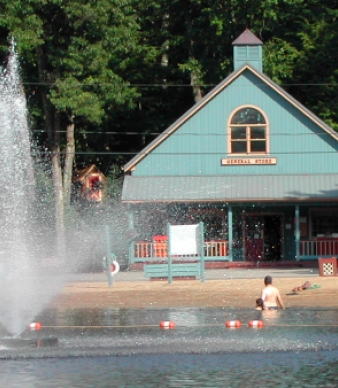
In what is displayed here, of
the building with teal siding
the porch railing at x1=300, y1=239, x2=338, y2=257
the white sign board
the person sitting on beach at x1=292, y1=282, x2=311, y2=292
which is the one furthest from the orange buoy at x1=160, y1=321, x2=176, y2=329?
the porch railing at x1=300, y1=239, x2=338, y2=257

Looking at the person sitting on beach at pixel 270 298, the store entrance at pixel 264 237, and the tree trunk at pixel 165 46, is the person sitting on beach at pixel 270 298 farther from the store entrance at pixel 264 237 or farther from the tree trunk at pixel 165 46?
the tree trunk at pixel 165 46

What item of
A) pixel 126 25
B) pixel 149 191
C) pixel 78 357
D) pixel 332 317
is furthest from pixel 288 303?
pixel 126 25

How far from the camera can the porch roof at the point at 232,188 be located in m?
42.2

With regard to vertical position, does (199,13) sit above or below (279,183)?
above

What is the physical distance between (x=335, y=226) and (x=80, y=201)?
1828 cm

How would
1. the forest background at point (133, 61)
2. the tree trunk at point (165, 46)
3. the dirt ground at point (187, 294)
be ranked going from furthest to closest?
the tree trunk at point (165, 46) < the forest background at point (133, 61) < the dirt ground at point (187, 294)

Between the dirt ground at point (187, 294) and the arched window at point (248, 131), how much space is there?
36.6ft

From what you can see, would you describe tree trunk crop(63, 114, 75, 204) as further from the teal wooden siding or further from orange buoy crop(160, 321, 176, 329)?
orange buoy crop(160, 321, 176, 329)

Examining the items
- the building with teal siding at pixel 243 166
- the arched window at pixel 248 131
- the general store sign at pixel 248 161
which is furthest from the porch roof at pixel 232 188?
the arched window at pixel 248 131

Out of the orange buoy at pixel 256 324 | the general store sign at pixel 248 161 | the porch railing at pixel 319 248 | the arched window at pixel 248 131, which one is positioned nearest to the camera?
the orange buoy at pixel 256 324

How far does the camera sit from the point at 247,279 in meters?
35.3

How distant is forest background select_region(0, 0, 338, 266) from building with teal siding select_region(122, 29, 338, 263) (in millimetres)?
5550

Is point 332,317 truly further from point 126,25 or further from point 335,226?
point 126,25

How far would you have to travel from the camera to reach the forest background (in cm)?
4981
